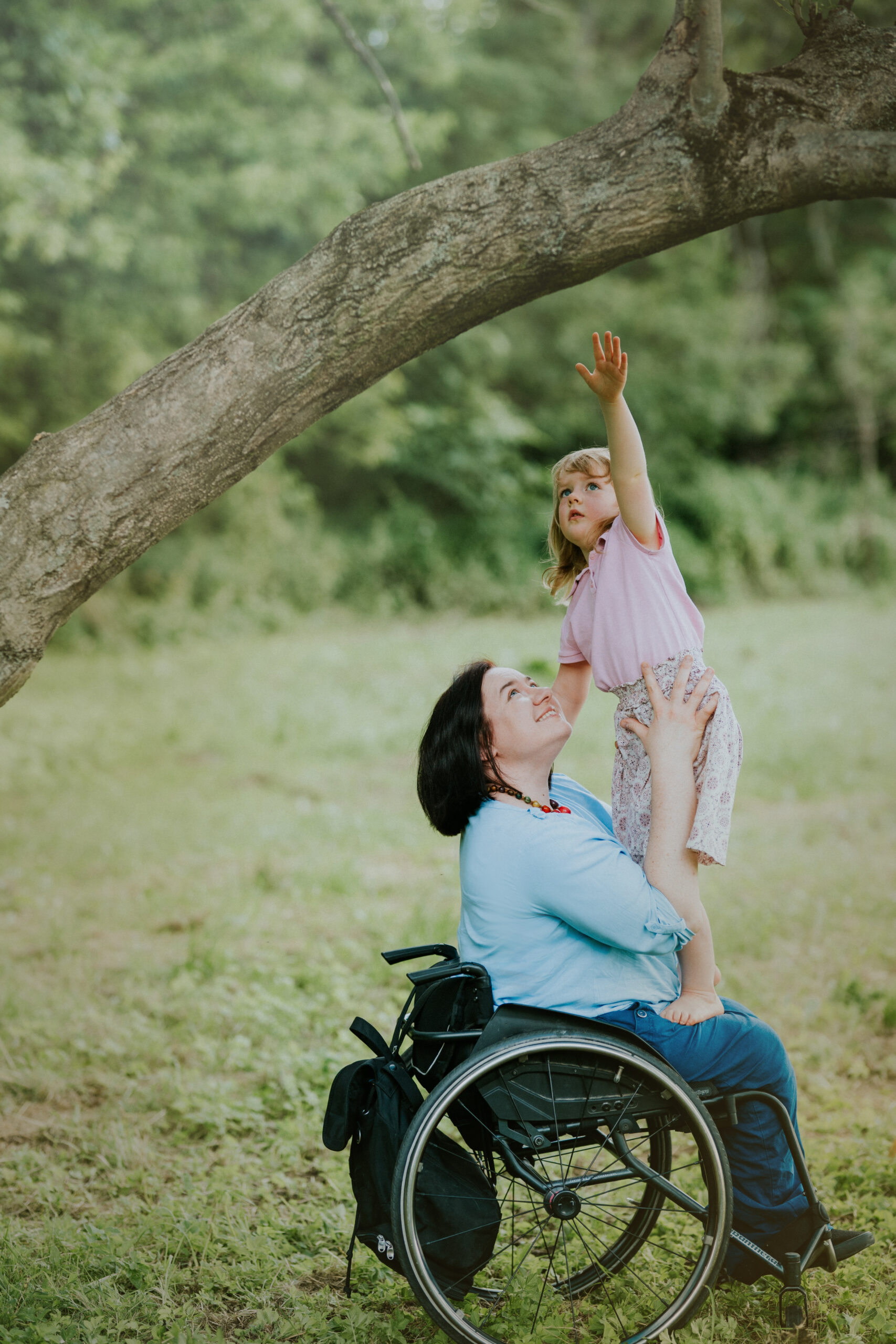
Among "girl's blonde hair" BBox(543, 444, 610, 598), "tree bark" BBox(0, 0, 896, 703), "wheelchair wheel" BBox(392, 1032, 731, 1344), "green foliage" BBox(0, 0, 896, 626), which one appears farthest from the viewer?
"green foliage" BBox(0, 0, 896, 626)

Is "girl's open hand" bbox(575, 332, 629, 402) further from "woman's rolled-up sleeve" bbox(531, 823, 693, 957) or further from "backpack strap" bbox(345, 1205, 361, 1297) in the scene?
"backpack strap" bbox(345, 1205, 361, 1297)

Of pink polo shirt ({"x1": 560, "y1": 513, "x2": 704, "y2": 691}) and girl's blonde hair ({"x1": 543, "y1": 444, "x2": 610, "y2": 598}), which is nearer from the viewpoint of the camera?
pink polo shirt ({"x1": 560, "y1": 513, "x2": 704, "y2": 691})

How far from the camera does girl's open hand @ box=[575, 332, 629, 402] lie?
2.32m

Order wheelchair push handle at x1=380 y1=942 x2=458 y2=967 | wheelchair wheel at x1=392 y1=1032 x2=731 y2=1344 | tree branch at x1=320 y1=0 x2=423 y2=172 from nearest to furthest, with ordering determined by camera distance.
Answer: wheelchair wheel at x1=392 y1=1032 x2=731 y2=1344, wheelchair push handle at x1=380 y1=942 x2=458 y2=967, tree branch at x1=320 y1=0 x2=423 y2=172

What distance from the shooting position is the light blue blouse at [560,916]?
7.31 feet

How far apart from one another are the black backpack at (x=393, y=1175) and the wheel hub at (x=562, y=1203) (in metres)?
0.16

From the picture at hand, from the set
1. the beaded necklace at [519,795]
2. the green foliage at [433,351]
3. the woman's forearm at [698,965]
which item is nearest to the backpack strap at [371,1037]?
the beaded necklace at [519,795]

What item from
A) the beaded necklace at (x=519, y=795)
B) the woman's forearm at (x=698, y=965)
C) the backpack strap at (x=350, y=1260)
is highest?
the beaded necklace at (x=519, y=795)

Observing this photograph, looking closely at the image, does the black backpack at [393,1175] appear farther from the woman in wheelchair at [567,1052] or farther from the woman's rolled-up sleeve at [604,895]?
the woman's rolled-up sleeve at [604,895]

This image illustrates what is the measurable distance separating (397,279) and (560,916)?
150 centimetres

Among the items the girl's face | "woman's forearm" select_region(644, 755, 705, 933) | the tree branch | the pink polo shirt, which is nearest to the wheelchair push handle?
"woman's forearm" select_region(644, 755, 705, 933)

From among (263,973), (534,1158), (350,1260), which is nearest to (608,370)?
(534,1158)

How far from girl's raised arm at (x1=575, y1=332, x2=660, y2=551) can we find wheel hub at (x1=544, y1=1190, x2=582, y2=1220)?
146 centimetres

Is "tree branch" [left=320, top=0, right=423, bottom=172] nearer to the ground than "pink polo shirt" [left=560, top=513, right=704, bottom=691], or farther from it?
farther from it
